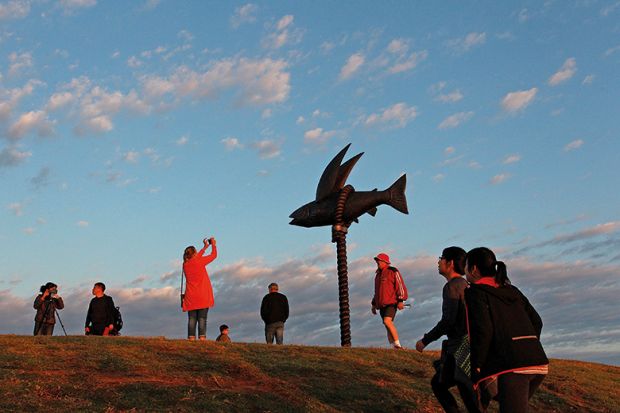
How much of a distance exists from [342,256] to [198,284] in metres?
5.75

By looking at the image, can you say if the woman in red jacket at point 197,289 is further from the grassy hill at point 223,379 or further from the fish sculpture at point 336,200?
the fish sculpture at point 336,200

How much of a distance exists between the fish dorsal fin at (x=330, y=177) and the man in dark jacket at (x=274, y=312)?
12.5ft

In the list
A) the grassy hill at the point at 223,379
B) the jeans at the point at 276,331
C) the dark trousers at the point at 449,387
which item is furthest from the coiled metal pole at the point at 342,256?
the dark trousers at the point at 449,387

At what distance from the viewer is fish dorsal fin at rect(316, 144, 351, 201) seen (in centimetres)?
2114

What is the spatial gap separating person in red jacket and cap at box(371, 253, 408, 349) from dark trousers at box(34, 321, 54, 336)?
28.3ft

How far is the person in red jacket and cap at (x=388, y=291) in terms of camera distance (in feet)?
53.5

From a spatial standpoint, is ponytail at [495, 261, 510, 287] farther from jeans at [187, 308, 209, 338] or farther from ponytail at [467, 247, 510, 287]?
jeans at [187, 308, 209, 338]

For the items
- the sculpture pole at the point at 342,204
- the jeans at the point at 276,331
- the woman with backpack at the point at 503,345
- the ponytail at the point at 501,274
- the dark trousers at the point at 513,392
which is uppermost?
the sculpture pole at the point at 342,204

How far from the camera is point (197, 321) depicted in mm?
16422

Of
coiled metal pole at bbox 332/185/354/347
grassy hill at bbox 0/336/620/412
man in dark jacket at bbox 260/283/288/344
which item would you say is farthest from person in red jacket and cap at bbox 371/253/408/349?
coiled metal pole at bbox 332/185/354/347

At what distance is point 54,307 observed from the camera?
18.6 metres

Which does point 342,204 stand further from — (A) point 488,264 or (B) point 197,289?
(A) point 488,264

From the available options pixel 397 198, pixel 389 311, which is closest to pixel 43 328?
pixel 389 311

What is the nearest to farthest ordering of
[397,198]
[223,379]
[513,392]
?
[513,392], [223,379], [397,198]
